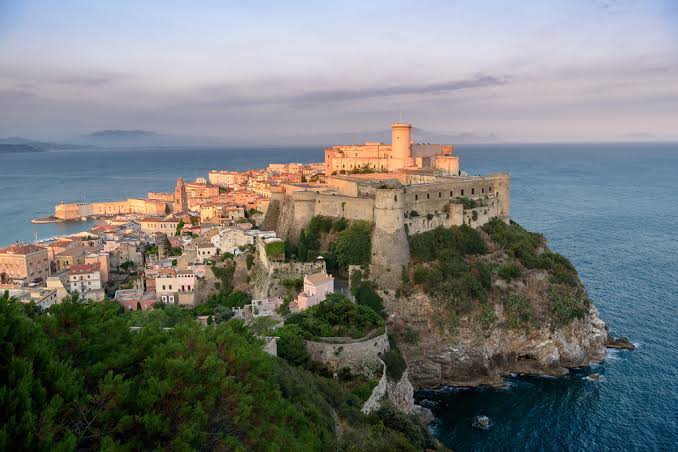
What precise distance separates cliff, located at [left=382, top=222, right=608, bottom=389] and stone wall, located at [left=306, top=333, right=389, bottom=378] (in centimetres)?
624

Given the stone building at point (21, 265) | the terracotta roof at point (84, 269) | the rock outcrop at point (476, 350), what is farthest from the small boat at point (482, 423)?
the stone building at point (21, 265)

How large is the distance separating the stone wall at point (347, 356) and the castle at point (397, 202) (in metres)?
7.81

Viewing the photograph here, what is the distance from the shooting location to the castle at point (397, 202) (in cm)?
2691

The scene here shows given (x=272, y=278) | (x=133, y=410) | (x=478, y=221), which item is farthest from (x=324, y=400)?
(x=478, y=221)

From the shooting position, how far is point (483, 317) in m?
26.4

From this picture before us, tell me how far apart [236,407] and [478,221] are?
82.0ft

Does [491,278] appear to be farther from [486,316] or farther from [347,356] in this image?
[347,356]

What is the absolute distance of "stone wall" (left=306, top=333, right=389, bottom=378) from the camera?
18391mm

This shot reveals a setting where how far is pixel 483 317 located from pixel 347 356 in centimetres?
1027

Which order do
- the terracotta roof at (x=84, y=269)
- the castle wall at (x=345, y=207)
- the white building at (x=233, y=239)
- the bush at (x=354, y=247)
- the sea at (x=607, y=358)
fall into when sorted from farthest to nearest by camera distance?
1. the terracotta roof at (x=84, y=269)
2. the white building at (x=233, y=239)
3. the castle wall at (x=345, y=207)
4. the bush at (x=354, y=247)
5. the sea at (x=607, y=358)

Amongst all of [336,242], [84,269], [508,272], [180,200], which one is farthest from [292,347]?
[180,200]

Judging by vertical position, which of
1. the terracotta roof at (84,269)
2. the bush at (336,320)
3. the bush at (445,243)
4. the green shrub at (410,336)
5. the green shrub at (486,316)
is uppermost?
the bush at (445,243)

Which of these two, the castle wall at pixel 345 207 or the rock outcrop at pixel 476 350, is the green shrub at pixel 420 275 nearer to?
the rock outcrop at pixel 476 350

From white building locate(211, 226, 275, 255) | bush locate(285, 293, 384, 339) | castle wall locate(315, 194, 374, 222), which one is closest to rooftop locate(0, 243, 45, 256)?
white building locate(211, 226, 275, 255)
